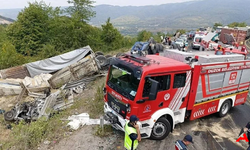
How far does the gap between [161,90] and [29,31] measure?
92.4 feet

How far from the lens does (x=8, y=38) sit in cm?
2800

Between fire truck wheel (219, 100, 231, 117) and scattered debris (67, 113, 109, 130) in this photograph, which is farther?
fire truck wheel (219, 100, 231, 117)

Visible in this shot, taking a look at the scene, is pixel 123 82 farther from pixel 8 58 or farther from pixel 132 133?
pixel 8 58

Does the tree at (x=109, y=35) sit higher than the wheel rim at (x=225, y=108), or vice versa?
the tree at (x=109, y=35)

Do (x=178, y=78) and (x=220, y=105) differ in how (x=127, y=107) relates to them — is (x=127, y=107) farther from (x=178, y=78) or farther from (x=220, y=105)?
(x=220, y=105)

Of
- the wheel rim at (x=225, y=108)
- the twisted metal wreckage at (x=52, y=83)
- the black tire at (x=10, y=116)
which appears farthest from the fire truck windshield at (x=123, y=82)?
the black tire at (x=10, y=116)

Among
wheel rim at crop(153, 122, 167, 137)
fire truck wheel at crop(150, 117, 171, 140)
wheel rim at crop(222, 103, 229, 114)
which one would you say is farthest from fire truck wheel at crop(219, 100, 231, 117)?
wheel rim at crop(153, 122, 167, 137)

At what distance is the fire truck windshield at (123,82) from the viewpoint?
4.84m

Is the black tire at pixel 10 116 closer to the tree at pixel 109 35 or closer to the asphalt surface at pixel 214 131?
the asphalt surface at pixel 214 131

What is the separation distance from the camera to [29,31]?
27.7 meters

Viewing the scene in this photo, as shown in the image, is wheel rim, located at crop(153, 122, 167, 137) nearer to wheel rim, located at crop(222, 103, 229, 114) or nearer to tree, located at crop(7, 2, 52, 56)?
wheel rim, located at crop(222, 103, 229, 114)

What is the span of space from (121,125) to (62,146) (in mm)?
1829

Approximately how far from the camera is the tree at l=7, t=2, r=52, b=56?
2714cm

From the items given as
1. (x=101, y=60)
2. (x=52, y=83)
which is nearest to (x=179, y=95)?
(x=52, y=83)
